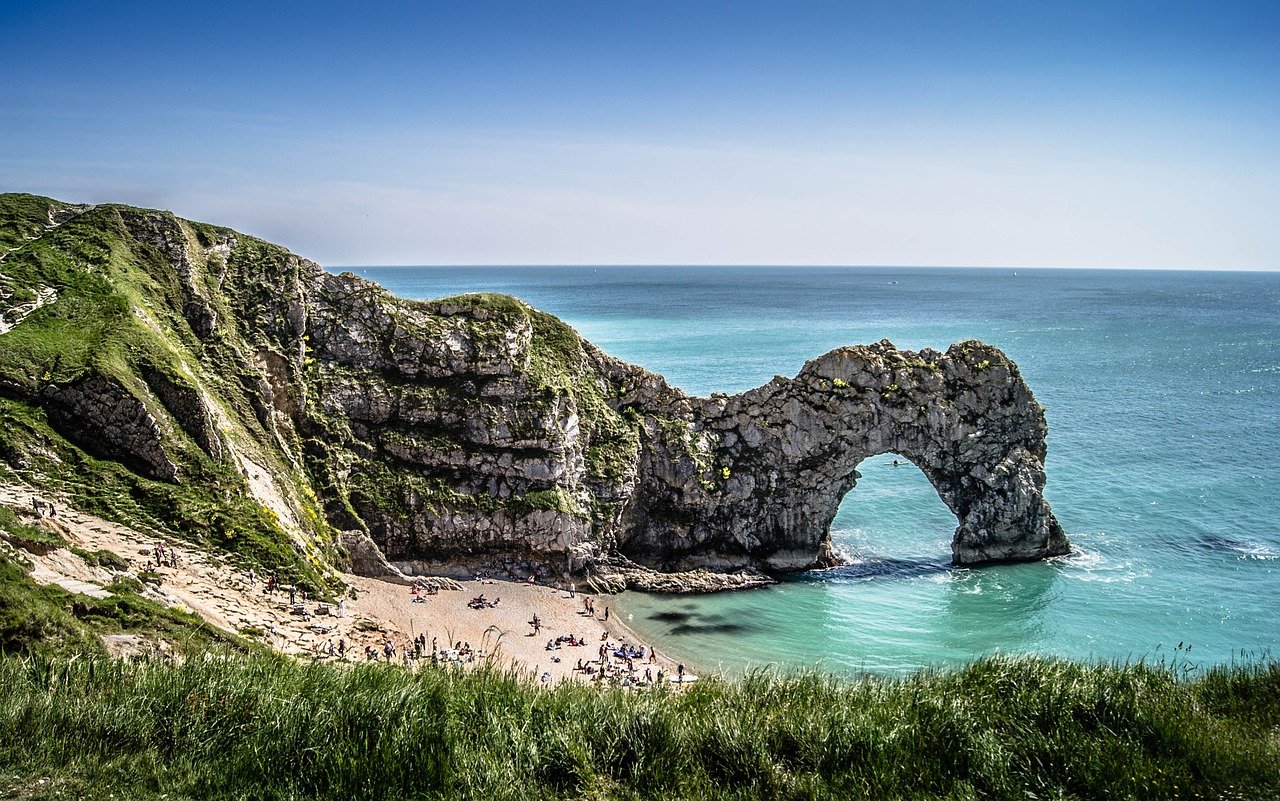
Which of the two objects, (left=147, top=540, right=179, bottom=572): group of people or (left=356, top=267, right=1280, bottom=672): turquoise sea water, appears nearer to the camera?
(left=147, top=540, right=179, bottom=572): group of people

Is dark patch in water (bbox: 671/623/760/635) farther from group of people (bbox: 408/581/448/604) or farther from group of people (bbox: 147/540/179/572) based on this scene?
group of people (bbox: 147/540/179/572)

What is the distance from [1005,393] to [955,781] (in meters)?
36.3

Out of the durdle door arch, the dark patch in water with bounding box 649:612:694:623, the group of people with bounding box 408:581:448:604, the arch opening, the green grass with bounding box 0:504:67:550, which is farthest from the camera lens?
the arch opening

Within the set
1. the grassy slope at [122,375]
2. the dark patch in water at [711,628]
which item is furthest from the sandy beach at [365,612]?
the dark patch in water at [711,628]

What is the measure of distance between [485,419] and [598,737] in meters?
28.7

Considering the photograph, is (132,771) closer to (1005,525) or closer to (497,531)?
(497,531)

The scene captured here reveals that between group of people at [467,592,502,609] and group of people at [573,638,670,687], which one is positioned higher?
group of people at [467,592,502,609]

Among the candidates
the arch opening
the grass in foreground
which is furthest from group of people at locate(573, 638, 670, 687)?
the grass in foreground

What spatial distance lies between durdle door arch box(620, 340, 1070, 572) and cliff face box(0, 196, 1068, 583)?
0.11 m

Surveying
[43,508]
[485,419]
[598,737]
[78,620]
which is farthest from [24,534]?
[485,419]

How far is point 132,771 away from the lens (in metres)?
12.0

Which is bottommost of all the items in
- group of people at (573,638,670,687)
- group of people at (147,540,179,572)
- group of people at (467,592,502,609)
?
group of people at (573,638,670,687)

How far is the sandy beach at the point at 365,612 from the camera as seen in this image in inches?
943

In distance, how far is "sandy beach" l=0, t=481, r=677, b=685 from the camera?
2395 centimetres
